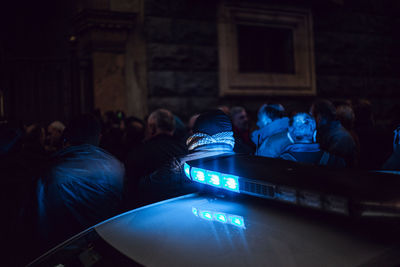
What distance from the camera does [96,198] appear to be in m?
2.92

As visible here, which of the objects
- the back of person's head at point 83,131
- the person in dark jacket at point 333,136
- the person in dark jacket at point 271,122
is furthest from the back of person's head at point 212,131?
the person in dark jacket at point 271,122

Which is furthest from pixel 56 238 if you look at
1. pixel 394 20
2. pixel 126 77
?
pixel 394 20

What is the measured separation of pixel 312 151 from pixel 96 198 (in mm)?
1650

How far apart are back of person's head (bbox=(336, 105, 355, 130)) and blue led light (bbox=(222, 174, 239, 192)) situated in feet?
11.0

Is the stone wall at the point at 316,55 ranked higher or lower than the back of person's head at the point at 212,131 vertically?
higher

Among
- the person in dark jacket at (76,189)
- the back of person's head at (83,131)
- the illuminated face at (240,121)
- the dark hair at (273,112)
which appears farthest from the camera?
the illuminated face at (240,121)

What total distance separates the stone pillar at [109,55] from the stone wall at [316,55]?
0.96 feet

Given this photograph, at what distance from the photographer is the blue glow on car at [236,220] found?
143 centimetres

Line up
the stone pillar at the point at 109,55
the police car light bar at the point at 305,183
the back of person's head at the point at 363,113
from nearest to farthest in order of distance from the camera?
the police car light bar at the point at 305,183 < the back of person's head at the point at 363,113 < the stone pillar at the point at 109,55

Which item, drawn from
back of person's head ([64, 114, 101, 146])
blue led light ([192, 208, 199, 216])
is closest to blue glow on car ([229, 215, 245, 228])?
blue led light ([192, 208, 199, 216])

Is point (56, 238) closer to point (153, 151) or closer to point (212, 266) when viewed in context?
point (153, 151)

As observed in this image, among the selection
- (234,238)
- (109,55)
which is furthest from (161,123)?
(109,55)

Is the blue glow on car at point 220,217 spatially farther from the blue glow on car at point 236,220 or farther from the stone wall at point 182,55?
the stone wall at point 182,55

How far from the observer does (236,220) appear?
4.81 feet
